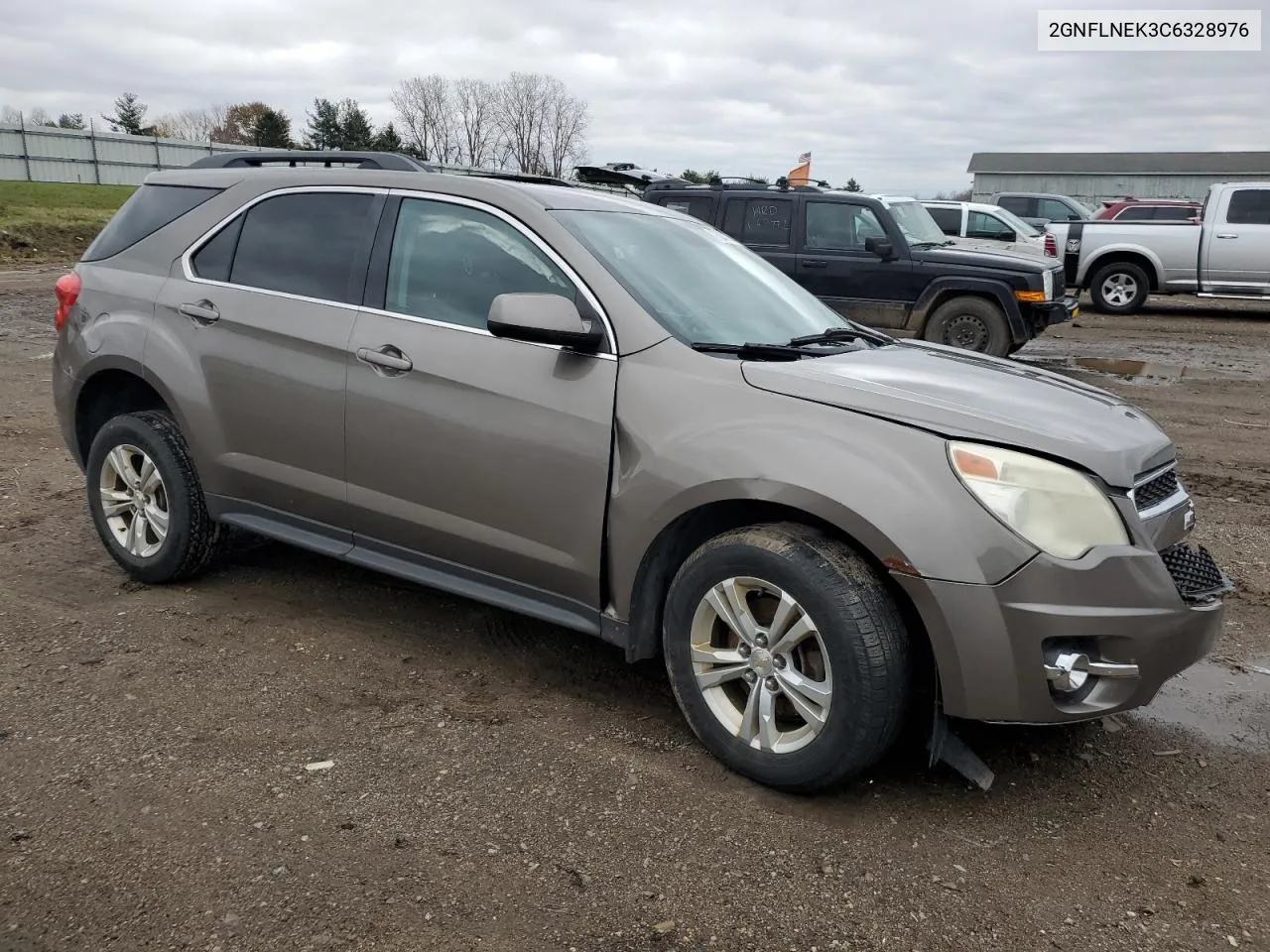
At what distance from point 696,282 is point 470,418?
0.97 metres

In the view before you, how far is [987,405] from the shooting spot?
3109mm

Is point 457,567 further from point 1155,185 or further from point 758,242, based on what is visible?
point 1155,185

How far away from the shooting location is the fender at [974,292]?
36.0 ft

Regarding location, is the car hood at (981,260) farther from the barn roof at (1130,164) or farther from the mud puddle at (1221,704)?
the barn roof at (1130,164)

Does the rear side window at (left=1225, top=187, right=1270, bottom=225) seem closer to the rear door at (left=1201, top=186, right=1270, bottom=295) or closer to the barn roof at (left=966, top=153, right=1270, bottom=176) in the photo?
the rear door at (left=1201, top=186, right=1270, bottom=295)

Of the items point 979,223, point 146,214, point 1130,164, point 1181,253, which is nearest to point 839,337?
point 146,214

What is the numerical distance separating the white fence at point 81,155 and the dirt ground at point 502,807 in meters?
33.6

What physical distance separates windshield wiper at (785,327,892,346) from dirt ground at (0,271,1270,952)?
4.44 feet

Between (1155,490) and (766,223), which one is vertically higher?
(766,223)

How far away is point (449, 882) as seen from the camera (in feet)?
8.88

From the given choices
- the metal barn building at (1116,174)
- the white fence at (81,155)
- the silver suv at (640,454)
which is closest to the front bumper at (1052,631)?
the silver suv at (640,454)

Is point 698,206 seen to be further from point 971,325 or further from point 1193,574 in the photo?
point 1193,574

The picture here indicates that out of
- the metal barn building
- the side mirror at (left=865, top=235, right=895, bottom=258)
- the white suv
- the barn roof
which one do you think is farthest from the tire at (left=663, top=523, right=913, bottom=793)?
the barn roof

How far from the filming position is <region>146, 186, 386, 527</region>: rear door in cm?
398
